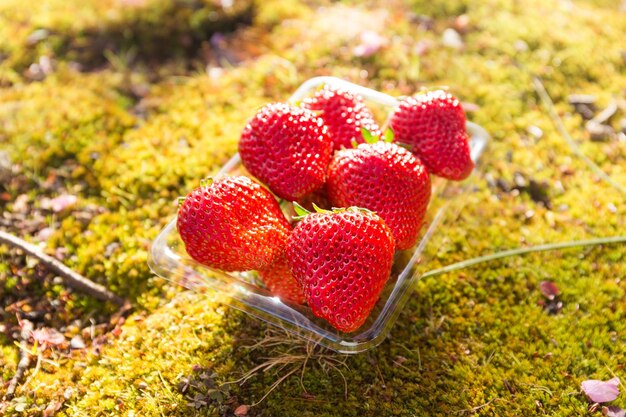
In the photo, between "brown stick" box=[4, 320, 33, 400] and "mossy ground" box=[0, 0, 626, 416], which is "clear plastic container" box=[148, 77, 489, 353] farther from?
"brown stick" box=[4, 320, 33, 400]

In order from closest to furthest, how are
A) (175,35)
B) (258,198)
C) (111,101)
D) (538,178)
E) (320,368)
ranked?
(258,198) → (320,368) → (538,178) → (111,101) → (175,35)

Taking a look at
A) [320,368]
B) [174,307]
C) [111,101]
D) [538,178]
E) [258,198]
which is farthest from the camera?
[111,101]

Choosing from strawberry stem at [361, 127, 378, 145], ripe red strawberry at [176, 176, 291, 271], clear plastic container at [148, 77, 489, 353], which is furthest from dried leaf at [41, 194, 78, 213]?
strawberry stem at [361, 127, 378, 145]

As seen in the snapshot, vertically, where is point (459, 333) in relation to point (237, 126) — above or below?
below

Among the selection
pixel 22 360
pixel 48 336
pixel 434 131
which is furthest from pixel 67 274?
pixel 434 131

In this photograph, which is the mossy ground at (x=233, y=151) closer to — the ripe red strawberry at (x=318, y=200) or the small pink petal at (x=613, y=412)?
the small pink petal at (x=613, y=412)

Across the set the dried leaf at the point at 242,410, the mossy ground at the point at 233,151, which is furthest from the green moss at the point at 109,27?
the dried leaf at the point at 242,410

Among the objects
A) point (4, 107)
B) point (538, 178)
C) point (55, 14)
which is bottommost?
point (538, 178)

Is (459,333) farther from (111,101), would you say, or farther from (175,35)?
(175,35)

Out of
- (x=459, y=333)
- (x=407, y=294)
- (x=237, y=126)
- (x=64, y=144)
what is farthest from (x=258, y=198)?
(x=64, y=144)
